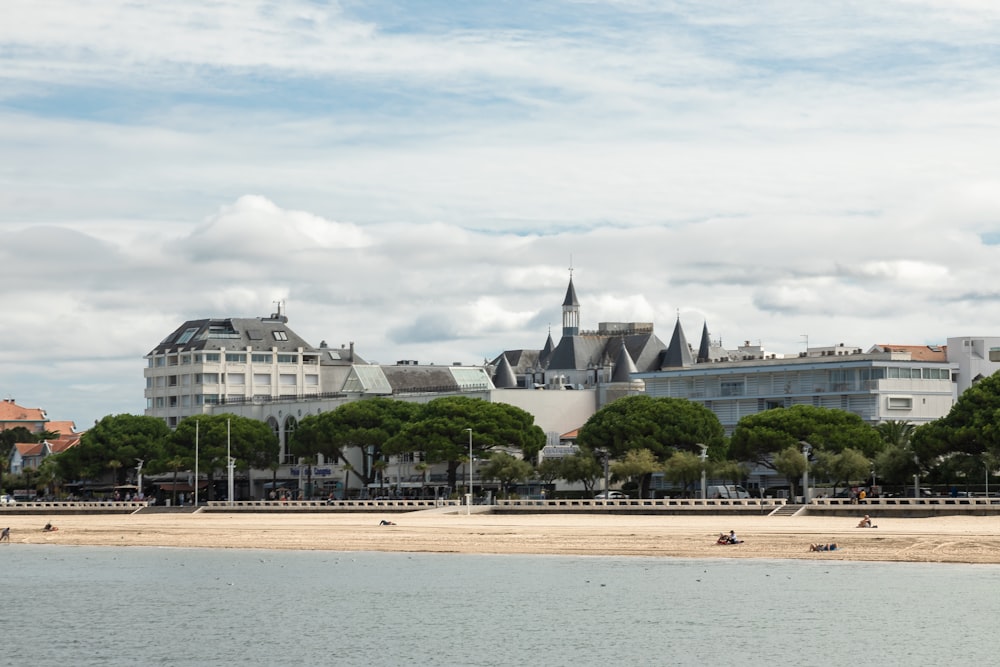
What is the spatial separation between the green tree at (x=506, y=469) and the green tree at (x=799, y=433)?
1941 centimetres

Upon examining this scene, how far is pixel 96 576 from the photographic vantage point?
87.2m

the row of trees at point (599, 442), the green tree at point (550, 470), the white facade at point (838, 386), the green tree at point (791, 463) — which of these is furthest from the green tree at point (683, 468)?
the white facade at point (838, 386)

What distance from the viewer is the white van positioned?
131 metres

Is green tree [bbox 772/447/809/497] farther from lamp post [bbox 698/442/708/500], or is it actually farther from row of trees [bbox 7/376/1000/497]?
lamp post [bbox 698/442/708/500]

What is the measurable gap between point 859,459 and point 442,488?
5038 centimetres

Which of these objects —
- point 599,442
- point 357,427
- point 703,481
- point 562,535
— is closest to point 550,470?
point 599,442

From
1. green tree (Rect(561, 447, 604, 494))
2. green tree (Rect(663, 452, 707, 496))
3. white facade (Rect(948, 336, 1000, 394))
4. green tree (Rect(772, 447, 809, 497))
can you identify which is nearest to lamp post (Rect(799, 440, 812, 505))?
green tree (Rect(772, 447, 809, 497))

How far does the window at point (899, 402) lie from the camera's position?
481 feet

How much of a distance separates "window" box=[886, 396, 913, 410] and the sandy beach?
38.9 metres

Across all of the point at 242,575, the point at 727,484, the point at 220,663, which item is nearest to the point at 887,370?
the point at 727,484

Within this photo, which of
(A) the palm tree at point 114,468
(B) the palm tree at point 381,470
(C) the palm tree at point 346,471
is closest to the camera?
A: (B) the palm tree at point 381,470

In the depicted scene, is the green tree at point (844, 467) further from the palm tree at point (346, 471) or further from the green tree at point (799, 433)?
the palm tree at point (346, 471)

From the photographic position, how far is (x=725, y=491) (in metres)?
134

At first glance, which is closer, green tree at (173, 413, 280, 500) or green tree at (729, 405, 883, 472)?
green tree at (729, 405, 883, 472)
